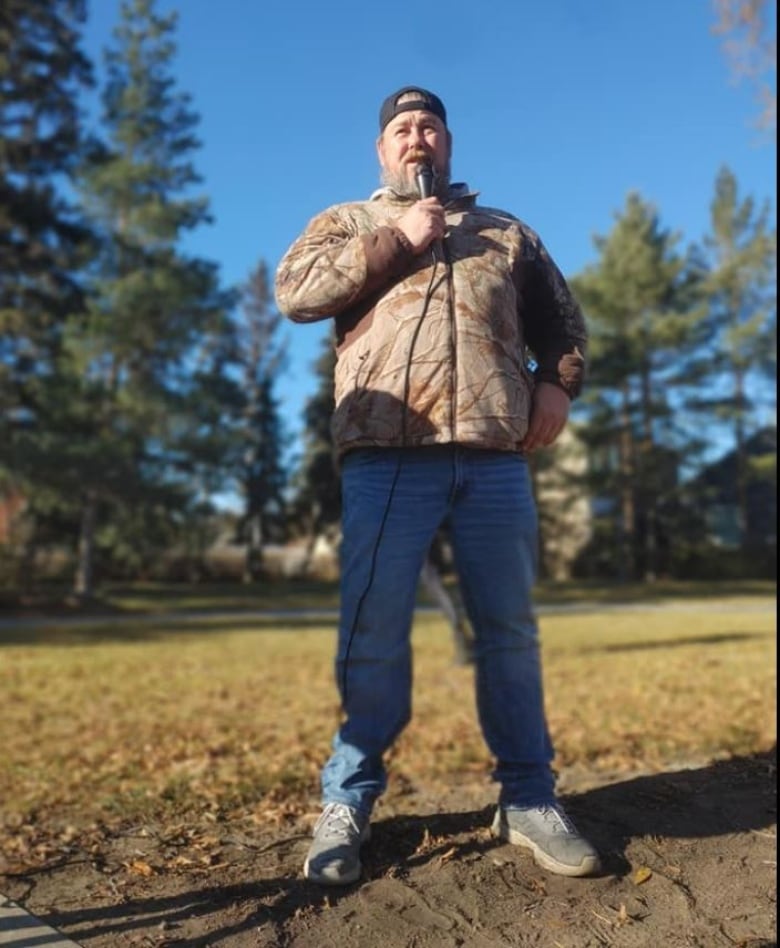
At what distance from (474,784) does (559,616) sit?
604 inches

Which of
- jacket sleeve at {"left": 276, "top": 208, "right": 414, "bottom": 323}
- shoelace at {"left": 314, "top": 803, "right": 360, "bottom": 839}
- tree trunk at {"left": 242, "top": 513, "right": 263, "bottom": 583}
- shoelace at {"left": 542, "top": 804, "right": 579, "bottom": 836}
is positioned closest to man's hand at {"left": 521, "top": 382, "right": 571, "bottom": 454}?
jacket sleeve at {"left": 276, "top": 208, "right": 414, "bottom": 323}

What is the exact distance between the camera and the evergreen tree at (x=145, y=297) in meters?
23.3

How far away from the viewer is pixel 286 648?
12.3 metres

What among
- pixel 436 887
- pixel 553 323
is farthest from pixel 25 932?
pixel 553 323

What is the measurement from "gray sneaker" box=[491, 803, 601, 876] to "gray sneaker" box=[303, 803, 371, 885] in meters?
0.38

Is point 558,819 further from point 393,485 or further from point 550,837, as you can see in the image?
point 393,485

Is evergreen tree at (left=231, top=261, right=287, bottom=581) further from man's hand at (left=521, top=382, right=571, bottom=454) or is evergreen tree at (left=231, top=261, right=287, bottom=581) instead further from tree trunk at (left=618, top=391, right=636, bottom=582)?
man's hand at (left=521, top=382, right=571, bottom=454)

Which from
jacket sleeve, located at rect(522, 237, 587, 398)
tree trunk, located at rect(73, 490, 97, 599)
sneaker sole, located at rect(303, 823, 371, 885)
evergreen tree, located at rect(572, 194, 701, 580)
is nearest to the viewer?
sneaker sole, located at rect(303, 823, 371, 885)

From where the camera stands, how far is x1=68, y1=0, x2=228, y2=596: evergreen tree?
76.4 feet

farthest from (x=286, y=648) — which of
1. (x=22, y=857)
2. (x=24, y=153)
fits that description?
(x=24, y=153)

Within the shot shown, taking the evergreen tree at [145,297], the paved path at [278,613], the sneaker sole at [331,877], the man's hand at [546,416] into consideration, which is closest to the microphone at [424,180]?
the man's hand at [546,416]

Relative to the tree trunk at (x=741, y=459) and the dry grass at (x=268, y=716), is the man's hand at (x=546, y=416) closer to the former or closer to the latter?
the dry grass at (x=268, y=716)

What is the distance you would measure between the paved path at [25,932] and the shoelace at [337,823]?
63cm

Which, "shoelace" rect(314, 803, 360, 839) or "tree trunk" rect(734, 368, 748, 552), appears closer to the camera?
"shoelace" rect(314, 803, 360, 839)
